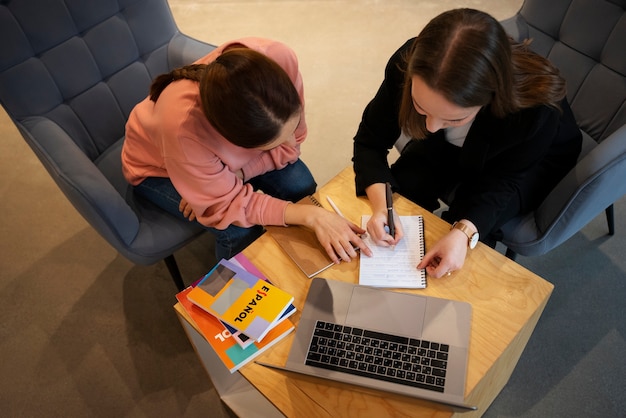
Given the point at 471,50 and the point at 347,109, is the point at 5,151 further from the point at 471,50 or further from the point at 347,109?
the point at 471,50

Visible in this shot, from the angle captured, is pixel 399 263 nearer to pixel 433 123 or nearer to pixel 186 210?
pixel 433 123

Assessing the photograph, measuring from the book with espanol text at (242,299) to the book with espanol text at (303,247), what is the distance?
98mm

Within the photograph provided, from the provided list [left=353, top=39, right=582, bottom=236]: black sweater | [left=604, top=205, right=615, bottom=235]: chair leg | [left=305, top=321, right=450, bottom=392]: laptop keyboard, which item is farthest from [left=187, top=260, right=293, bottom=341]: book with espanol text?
[left=604, top=205, right=615, bottom=235]: chair leg

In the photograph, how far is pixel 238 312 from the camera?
1096 mm

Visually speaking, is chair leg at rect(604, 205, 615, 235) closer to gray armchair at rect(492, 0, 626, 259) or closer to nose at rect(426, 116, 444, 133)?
gray armchair at rect(492, 0, 626, 259)

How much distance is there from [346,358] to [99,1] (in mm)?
1276

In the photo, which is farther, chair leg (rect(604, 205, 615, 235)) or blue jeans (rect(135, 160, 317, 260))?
chair leg (rect(604, 205, 615, 235))

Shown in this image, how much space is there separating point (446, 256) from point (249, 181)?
0.74 metres

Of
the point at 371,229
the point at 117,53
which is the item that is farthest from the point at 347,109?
the point at 371,229

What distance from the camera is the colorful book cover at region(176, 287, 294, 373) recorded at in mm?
1048

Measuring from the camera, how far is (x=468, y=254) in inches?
46.8

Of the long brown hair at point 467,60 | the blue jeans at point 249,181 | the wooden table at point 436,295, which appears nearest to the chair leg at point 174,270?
the blue jeans at point 249,181

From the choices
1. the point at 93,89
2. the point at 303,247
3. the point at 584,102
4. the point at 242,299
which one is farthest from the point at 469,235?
the point at 93,89

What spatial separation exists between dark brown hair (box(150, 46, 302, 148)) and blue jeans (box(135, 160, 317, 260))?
0.40 metres
